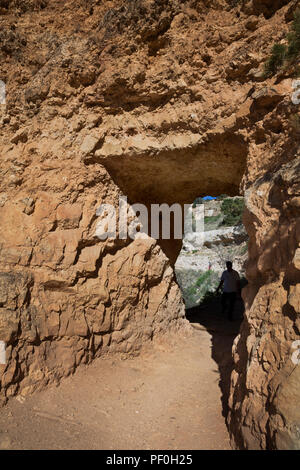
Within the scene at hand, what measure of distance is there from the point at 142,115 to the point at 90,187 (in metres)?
1.30

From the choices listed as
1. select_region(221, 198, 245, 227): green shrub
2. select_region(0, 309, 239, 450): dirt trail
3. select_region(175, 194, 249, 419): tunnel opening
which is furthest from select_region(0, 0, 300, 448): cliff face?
select_region(221, 198, 245, 227): green shrub

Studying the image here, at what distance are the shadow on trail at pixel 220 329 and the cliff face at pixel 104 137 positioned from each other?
0.91 m

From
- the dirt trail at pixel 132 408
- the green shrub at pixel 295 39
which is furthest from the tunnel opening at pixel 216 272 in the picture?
the green shrub at pixel 295 39

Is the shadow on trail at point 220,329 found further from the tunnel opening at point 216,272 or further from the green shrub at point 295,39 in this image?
the green shrub at point 295,39

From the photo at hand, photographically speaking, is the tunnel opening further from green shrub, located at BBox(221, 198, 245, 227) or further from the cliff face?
the cliff face

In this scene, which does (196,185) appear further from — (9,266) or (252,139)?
(9,266)

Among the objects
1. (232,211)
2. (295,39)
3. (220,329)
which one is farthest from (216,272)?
(295,39)

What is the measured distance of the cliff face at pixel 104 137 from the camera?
11.5ft

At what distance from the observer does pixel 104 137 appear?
14.2ft

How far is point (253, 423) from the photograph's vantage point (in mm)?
2316

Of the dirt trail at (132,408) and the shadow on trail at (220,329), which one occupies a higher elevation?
the shadow on trail at (220,329)

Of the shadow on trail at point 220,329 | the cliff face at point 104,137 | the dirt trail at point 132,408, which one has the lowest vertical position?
the dirt trail at point 132,408

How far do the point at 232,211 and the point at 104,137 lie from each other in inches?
651

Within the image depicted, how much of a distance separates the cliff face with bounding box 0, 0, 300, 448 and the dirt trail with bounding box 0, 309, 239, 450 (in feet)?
0.84
